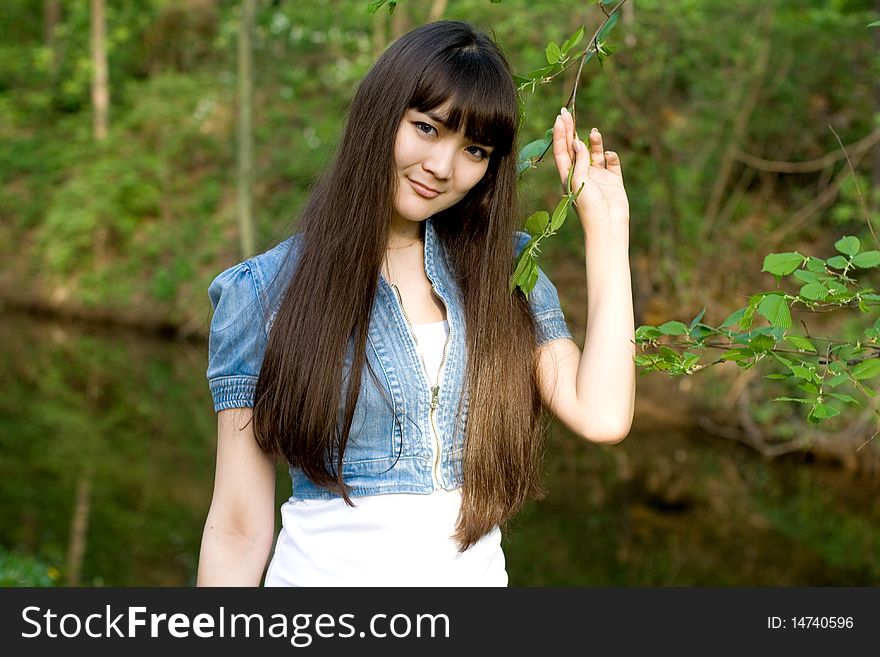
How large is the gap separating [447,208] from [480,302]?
0.66 feet

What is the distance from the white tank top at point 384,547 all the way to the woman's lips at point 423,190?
1.01ft

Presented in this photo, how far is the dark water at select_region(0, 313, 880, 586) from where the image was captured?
739 centimetres

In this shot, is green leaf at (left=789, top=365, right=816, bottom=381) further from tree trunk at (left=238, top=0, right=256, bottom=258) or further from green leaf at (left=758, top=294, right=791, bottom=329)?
tree trunk at (left=238, top=0, right=256, bottom=258)

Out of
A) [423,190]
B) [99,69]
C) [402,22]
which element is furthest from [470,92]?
[99,69]

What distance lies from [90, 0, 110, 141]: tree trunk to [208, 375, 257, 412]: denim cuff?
61.2ft

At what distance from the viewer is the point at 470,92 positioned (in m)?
1.78

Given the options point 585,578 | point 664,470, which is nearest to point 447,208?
point 585,578

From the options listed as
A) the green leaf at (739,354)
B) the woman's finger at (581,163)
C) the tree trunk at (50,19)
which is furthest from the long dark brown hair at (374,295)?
the tree trunk at (50,19)

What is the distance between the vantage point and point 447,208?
197cm

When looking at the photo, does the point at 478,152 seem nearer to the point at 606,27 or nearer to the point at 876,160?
the point at 606,27

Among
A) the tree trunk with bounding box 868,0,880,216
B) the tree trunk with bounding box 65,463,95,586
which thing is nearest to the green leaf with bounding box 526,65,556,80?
the tree trunk with bounding box 65,463,95,586

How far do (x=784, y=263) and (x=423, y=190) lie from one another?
61cm

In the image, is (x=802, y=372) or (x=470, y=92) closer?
(x=802, y=372)

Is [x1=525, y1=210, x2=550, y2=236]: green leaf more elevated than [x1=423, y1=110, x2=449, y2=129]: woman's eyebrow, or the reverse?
[x1=423, y1=110, x2=449, y2=129]: woman's eyebrow
